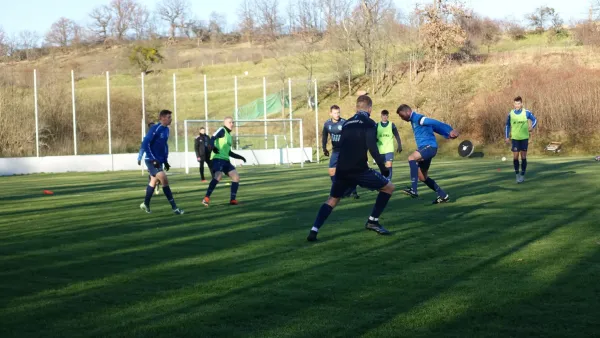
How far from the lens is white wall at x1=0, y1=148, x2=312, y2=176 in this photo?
4225cm

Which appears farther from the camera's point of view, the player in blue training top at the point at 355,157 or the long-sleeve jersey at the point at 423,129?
the long-sleeve jersey at the point at 423,129

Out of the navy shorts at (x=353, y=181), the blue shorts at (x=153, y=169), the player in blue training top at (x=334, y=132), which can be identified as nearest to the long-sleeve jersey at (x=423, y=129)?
the player in blue training top at (x=334, y=132)

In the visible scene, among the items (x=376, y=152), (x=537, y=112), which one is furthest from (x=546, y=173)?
(x=537, y=112)

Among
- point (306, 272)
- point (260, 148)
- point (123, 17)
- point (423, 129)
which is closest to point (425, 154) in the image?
point (423, 129)

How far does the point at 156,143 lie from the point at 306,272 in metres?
7.95

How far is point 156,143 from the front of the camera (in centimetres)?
1583

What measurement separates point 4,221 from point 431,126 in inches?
337

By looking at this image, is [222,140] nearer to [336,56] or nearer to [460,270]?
[460,270]

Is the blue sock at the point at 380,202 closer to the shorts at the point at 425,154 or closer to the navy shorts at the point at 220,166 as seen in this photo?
the shorts at the point at 425,154

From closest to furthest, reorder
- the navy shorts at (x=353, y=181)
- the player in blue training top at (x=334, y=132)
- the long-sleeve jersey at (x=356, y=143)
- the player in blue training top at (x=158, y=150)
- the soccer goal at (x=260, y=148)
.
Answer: the long-sleeve jersey at (x=356, y=143) → the navy shorts at (x=353, y=181) → the player in blue training top at (x=158, y=150) → the player in blue training top at (x=334, y=132) → the soccer goal at (x=260, y=148)

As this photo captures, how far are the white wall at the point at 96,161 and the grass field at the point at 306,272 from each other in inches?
1085

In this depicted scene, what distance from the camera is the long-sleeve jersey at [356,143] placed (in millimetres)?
10906

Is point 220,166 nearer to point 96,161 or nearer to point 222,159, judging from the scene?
point 222,159

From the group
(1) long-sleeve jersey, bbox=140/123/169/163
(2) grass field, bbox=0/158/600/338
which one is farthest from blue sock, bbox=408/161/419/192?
(1) long-sleeve jersey, bbox=140/123/169/163
